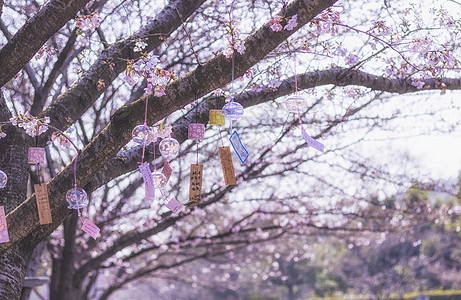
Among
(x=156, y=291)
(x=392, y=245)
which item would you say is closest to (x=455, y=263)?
(x=392, y=245)

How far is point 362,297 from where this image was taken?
21.2 metres

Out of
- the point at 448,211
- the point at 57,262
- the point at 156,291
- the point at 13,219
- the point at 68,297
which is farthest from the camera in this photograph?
the point at 156,291

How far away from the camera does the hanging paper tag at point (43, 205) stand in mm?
3148

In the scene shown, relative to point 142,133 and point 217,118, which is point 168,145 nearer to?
point 142,133

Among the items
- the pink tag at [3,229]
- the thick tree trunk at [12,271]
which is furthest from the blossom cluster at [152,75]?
the thick tree trunk at [12,271]

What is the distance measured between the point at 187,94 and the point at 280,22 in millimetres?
673

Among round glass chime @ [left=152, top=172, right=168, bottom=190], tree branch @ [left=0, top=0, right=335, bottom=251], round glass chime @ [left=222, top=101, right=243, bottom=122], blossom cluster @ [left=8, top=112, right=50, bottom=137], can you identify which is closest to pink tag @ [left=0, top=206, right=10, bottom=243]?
tree branch @ [left=0, top=0, right=335, bottom=251]

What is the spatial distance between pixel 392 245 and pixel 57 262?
14.0 meters

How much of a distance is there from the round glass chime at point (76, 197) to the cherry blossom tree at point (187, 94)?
0.05 metres

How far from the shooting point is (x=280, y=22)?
2799 mm

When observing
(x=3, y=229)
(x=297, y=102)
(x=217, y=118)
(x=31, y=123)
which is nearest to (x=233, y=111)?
(x=217, y=118)

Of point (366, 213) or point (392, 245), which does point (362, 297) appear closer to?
point (392, 245)

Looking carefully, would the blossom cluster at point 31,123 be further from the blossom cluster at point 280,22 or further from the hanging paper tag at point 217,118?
the blossom cluster at point 280,22

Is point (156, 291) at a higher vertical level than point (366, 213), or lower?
higher
